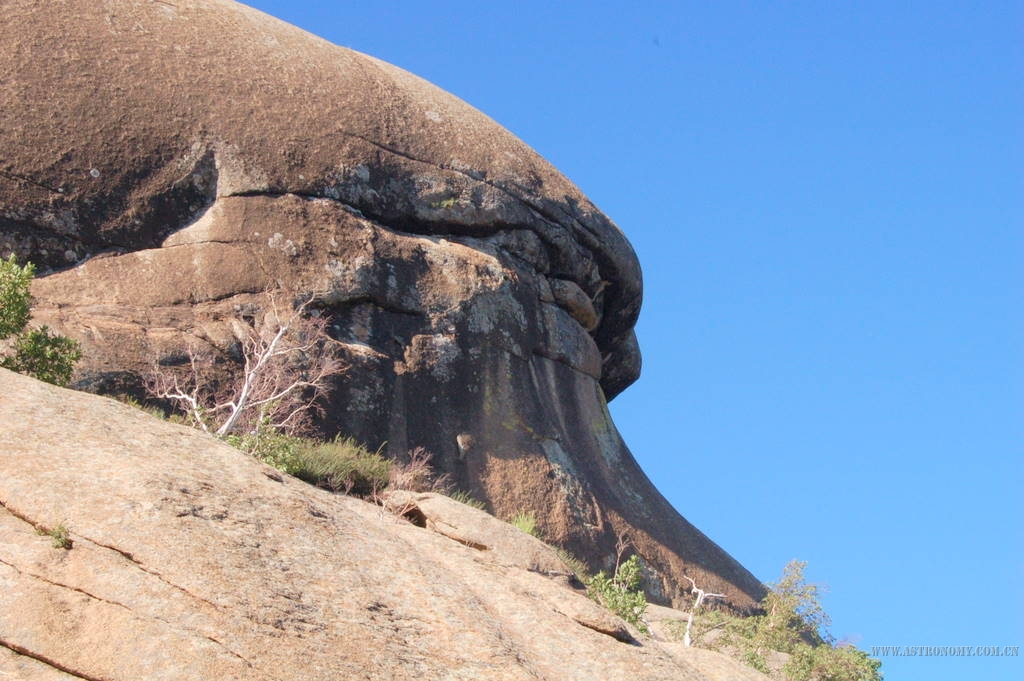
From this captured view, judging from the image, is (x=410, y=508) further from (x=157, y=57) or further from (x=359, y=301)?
(x=157, y=57)

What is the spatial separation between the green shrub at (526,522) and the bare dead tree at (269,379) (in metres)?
2.98

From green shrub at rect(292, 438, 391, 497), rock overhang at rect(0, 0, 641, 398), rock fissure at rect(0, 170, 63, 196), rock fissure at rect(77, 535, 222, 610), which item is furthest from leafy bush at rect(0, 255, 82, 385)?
rock fissure at rect(77, 535, 222, 610)

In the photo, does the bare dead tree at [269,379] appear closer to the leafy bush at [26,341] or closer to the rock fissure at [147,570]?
the leafy bush at [26,341]

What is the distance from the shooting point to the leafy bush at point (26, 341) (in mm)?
12883

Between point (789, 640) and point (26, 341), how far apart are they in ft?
34.9

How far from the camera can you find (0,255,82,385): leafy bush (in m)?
12.9

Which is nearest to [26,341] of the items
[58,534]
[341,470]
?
[341,470]

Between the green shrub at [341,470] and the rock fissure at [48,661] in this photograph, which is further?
the green shrub at [341,470]

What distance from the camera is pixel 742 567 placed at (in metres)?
20.6

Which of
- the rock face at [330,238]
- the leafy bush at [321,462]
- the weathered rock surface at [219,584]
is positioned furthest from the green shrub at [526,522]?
the weathered rock surface at [219,584]

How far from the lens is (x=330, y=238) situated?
56.8 feet

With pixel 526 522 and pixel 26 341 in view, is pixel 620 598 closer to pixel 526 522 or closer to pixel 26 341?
pixel 526 522

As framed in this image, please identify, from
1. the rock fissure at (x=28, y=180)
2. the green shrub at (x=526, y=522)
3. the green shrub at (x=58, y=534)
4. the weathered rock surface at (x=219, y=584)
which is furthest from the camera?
the green shrub at (x=526, y=522)

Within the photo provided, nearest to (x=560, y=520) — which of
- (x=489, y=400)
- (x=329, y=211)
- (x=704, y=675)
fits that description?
(x=489, y=400)
